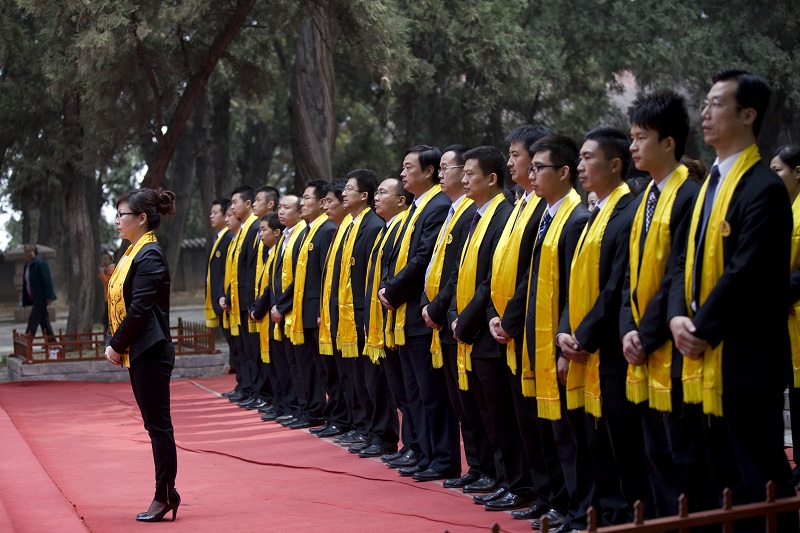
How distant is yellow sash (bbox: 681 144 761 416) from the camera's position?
157 inches

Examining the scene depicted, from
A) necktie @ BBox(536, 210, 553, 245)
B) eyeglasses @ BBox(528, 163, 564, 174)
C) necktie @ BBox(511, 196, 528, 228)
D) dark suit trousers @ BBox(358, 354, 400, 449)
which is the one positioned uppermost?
eyeglasses @ BBox(528, 163, 564, 174)

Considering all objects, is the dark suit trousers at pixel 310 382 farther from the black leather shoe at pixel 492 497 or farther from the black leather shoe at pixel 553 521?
the black leather shoe at pixel 553 521

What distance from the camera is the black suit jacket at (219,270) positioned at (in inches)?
443

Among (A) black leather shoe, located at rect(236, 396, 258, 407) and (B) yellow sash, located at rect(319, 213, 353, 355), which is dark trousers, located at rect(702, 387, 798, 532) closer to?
(B) yellow sash, located at rect(319, 213, 353, 355)

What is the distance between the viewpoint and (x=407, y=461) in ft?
23.8

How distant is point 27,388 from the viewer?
1179cm

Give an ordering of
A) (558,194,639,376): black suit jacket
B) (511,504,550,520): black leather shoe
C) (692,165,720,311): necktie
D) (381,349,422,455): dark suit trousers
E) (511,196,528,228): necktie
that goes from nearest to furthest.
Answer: (692,165,720,311): necktie < (558,194,639,376): black suit jacket < (511,504,550,520): black leather shoe < (511,196,528,228): necktie < (381,349,422,455): dark suit trousers

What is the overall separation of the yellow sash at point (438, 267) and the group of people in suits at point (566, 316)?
2 cm

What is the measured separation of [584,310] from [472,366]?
4.41ft

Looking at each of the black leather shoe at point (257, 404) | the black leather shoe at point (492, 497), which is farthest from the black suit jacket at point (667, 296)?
the black leather shoe at point (257, 404)

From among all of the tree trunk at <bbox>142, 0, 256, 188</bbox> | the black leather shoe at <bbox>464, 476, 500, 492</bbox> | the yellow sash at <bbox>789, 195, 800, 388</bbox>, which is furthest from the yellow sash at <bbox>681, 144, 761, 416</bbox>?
the tree trunk at <bbox>142, 0, 256, 188</bbox>

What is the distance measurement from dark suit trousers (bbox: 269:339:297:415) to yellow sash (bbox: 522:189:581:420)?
15.9 ft

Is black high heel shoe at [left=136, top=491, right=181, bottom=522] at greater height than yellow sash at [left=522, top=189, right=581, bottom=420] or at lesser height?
lesser

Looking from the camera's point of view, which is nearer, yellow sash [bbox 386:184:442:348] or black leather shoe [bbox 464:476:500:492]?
black leather shoe [bbox 464:476:500:492]
